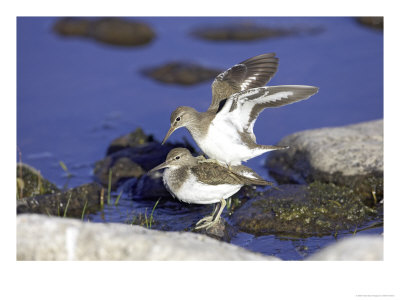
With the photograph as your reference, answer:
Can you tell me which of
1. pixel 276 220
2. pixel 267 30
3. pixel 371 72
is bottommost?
pixel 276 220

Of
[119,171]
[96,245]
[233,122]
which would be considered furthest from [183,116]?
[96,245]

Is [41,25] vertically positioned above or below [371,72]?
above

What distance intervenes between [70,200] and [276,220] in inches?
122

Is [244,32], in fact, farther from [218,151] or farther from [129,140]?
[218,151]

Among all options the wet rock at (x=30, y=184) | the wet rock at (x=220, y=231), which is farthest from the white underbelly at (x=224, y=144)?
the wet rock at (x=30, y=184)

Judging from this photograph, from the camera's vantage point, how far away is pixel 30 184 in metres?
8.80

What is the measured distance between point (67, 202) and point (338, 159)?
4398mm

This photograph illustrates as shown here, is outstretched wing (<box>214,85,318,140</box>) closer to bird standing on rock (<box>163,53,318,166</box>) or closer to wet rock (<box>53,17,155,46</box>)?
bird standing on rock (<box>163,53,318,166</box>)

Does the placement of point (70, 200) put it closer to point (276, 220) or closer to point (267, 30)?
point (276, 220)

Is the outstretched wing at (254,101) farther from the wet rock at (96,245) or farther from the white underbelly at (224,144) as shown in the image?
the wet rock at (96,245)

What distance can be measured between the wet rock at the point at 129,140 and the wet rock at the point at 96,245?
528 centimetres

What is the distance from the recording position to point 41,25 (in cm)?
1538

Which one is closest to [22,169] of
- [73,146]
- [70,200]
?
[70,200]

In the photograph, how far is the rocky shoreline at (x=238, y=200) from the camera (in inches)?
198
